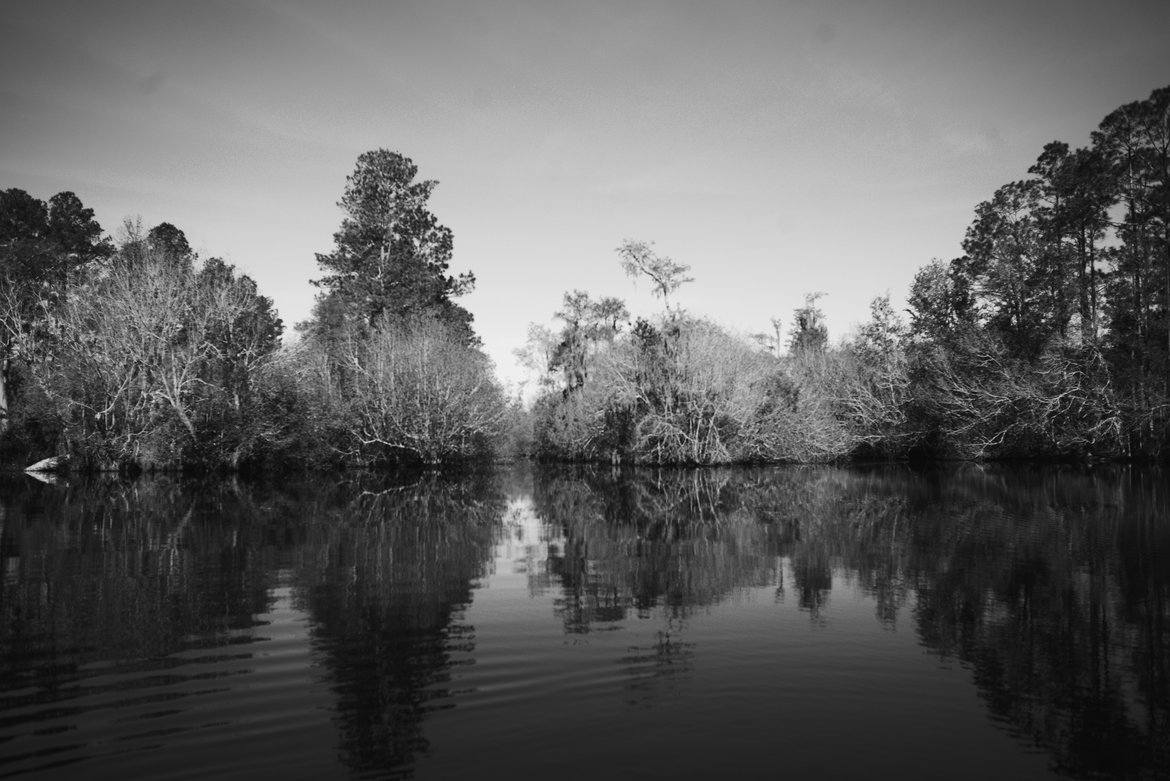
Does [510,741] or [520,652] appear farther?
[520,652]

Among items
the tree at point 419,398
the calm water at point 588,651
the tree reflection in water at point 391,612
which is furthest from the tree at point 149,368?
the tree reflection in water at point 391,612

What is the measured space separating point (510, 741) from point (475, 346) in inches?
2043

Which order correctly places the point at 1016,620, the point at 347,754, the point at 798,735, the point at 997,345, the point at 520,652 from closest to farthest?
the point at 347,754
the point at 798,735
the point at 520,652
the point at 1016,620
the point at 997,345

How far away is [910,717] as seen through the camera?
622 cm

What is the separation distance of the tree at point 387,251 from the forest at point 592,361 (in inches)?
5.8

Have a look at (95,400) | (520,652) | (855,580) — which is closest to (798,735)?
(520,652)

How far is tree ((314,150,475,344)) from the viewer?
1886 inches

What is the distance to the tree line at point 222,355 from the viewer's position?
35406 millimetres

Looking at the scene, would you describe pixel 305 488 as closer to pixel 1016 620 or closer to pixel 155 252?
pixel 155 252

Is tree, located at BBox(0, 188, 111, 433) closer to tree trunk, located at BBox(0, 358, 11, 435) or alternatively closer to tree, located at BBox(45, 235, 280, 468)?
tree trunk, located at BBox(0, 358, 11, 435)

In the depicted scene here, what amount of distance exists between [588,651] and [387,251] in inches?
1784

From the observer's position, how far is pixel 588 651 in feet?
26.1

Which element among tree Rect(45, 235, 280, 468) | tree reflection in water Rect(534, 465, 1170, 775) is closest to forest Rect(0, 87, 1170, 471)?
tree Rect(45, 235, 280, 468)

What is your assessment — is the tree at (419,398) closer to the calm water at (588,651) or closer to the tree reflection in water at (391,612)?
the tree reflection in water at (391,612)
